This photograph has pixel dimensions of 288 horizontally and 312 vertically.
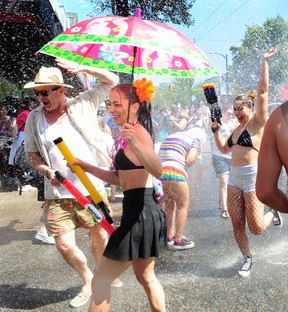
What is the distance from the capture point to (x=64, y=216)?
11.9 feet

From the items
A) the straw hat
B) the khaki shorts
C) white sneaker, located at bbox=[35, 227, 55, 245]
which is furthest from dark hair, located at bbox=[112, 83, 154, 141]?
white sneaker, located at bbox=[35, 227, 55, 245]

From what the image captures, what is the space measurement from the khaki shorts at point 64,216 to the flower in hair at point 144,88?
115 centimetres

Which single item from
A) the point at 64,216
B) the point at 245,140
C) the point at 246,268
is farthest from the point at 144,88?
the point at 246,268

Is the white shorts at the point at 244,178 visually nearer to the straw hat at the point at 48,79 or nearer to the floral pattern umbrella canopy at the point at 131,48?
the floral pattern umbrella canopy at the point at 131,48

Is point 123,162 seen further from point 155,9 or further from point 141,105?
point 155,9

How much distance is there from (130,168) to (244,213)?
6.14 ft

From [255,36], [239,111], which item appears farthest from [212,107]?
[255,36]

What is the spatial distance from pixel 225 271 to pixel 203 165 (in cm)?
961

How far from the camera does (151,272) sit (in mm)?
2846

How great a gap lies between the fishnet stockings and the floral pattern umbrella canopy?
→ 4.52ft

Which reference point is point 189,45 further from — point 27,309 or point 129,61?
point 27,309

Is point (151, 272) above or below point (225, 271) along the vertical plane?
above

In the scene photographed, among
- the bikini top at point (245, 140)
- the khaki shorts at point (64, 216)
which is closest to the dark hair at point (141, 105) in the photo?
the khaki shorts at point (64, 216)

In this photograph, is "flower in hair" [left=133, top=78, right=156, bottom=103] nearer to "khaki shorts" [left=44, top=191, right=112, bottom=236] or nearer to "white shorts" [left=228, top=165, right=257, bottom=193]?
"khaki shorts" [left=44, top=191, right=112, bottom=236]
